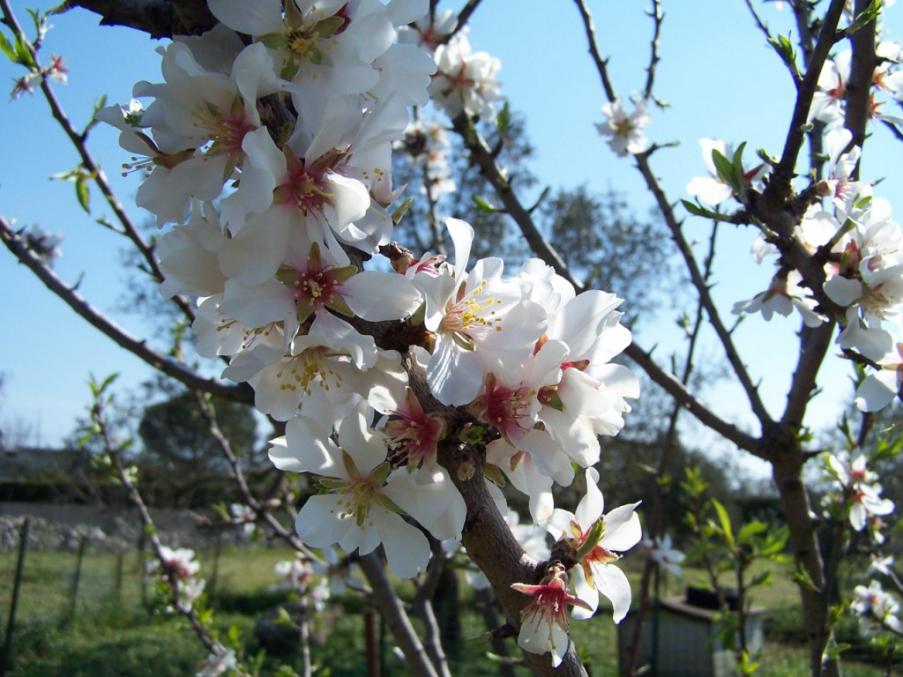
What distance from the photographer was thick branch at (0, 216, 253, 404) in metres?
1.77

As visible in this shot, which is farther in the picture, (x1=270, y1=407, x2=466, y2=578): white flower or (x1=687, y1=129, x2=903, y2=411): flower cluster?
(x1=687, y1=129, x2=903, y2=411): flower cluster

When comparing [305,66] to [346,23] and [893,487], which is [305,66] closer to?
[346,23]

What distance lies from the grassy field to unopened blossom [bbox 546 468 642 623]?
21.6 ft

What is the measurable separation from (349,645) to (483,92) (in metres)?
8.81

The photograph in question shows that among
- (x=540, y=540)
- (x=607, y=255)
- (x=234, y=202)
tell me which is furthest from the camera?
(x=607, y=255)

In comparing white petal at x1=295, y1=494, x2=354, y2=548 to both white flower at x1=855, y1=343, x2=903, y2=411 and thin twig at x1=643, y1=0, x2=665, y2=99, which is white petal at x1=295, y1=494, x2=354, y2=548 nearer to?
white flower at x1=855, y1=343, x2=903, y2=411

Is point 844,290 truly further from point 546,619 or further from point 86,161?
point 86,161

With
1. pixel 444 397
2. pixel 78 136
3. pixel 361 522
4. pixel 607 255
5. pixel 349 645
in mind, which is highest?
pixel 607 255

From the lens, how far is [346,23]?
0.77m

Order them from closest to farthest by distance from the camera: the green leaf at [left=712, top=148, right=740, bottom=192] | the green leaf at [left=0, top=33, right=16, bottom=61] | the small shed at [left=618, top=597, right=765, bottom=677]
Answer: the green leaf at [left=712, top=148, right=740, bottom=192], the green leaf at [left=0, top=33, right=16, bottom=61], the small shed at [left=618, top=597, right=765, bottom=677]

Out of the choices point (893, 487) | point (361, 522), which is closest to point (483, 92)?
point (361, 522)

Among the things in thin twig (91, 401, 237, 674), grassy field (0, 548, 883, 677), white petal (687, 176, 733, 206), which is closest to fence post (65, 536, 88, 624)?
grassy field (0, 548, 883, 677)

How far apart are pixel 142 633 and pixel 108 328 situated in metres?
9.90

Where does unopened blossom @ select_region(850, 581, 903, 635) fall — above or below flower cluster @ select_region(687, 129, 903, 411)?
below
